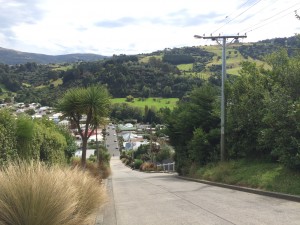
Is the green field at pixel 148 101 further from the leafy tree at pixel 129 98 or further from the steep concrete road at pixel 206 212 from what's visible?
the steep concrete road at pixel 206 212

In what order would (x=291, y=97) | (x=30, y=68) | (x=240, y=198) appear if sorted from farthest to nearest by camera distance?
(x=30, y=68), (x=291, y=97), (x=240, y=198)

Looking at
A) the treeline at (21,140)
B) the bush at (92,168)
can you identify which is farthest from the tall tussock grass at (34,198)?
the bush at (92,168)

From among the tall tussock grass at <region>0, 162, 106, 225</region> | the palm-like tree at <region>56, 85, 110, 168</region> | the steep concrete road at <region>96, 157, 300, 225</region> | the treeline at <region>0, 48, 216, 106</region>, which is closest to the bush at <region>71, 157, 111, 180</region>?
the palm-like tree at <region>56, 85, 110, 168</region>

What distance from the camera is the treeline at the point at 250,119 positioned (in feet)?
48.5

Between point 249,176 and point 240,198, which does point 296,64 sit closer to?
point 249,176

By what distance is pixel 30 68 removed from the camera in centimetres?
18762

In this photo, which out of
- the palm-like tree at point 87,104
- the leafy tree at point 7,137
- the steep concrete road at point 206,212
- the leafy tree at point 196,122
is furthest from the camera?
the leafy tree at point 196,122

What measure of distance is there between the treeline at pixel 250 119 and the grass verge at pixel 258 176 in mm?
513

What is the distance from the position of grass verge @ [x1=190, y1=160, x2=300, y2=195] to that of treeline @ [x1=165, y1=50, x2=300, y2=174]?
51 centimetres

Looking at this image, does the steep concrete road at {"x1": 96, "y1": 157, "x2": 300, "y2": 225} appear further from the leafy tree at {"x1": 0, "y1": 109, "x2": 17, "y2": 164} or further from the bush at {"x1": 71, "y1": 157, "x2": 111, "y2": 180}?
the bush at {"x1": 71, "y1": 157, "x2": 111, "y2": 180}

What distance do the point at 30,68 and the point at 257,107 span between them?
179850mm

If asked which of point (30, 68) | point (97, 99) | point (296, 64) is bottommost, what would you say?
point (97, 99)

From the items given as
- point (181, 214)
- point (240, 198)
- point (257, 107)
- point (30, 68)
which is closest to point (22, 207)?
point (181, 214)

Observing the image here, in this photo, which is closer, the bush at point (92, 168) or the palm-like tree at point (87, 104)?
the bush at point (92, 168)
